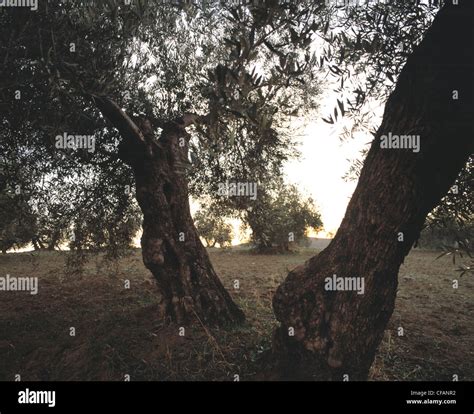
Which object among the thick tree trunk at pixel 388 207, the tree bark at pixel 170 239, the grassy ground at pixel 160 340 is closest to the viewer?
the thick tree trunk at pixel 388 207

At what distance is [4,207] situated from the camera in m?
8.68

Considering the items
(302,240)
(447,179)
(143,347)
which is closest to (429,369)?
(447,179)

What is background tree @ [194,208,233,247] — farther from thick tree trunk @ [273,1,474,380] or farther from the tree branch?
thick tree trunk @ [273,1,474,380]

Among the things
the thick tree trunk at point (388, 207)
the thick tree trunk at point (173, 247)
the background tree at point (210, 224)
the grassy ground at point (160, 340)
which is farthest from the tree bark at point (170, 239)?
the thick tree trunk at point (388, 207)

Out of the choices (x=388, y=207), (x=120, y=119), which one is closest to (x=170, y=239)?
(x=120, y=119)

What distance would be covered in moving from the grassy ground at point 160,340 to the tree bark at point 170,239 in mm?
531

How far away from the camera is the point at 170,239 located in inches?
315

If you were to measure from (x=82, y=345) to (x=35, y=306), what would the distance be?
15.1ft

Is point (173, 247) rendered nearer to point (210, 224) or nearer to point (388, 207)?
point (210, 224)

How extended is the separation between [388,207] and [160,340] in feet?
17.9

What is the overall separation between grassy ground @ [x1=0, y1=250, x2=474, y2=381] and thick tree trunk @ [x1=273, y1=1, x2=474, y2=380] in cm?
158

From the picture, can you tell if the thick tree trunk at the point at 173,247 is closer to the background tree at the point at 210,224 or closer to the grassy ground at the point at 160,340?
the grassy ground at the point at 160,340

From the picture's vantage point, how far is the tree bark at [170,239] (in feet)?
26.0

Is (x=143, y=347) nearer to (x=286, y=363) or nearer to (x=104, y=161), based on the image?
(x=286, y=363)
